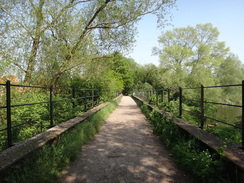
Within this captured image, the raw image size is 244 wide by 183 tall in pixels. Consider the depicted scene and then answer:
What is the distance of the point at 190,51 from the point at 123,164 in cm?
3236

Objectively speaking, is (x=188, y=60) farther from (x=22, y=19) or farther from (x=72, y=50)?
(x=22, y=19)

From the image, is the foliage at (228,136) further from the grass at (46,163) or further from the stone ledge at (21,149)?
the stone ledge at (21,149)

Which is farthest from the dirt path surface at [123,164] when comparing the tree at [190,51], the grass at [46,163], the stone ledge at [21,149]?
the tree at [190,51]

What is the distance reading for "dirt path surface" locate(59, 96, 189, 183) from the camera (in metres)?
2.88

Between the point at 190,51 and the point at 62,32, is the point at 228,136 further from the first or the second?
the point at 190,51

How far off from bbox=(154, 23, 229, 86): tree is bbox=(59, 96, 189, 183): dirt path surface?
28074 mm

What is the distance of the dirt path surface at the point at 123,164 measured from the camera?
9.45 feet

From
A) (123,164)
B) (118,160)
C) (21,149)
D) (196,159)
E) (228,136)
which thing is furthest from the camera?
(228,136)

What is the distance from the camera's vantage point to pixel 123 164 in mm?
3410

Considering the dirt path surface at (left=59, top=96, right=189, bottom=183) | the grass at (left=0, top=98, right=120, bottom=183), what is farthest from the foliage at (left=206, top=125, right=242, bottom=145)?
the grass at (left=0, top=98, right=120, bottom=183)

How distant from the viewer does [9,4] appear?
809cm

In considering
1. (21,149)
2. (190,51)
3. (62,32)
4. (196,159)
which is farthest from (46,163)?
(190,51)

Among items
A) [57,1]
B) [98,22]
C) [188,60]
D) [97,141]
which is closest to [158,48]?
[188,60]

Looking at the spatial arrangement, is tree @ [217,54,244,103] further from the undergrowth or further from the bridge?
the bridge
